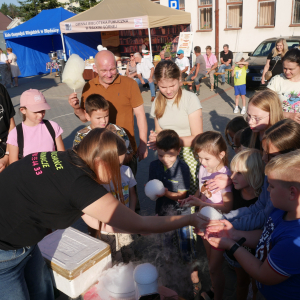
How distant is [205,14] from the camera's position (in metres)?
17.0

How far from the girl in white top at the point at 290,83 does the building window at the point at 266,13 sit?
1397 centimetres

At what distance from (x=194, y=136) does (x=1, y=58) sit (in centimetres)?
1527

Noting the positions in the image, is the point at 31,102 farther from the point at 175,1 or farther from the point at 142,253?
the point at 175,1

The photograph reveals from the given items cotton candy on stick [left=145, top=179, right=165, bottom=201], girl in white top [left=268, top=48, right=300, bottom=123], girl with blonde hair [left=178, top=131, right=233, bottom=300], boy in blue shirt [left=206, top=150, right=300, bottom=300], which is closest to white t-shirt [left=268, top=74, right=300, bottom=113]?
girl in white top [left=268, top=48, right=300, bottom=123]

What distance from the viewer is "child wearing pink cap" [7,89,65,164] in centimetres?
297

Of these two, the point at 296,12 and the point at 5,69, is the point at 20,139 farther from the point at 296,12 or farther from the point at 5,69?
the point at 296,12

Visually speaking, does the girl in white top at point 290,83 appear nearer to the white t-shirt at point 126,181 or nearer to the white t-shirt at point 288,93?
the white t-shirt at point 288,93

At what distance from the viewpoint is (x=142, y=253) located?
2.67 metres

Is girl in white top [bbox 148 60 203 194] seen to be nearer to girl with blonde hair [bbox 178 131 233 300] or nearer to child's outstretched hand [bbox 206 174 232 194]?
girl with blonde hair [bbox 178 131 233 300]

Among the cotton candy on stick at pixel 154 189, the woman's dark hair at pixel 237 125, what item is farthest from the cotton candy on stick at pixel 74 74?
the woman's dark hair at pixel 237 125

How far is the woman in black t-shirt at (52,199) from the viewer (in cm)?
159

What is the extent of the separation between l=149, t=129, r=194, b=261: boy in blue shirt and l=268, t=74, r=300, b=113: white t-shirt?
1.66 m

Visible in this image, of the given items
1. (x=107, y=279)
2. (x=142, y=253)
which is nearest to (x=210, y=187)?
(x=142, y=253)

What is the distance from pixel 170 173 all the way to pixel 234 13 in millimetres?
16165
